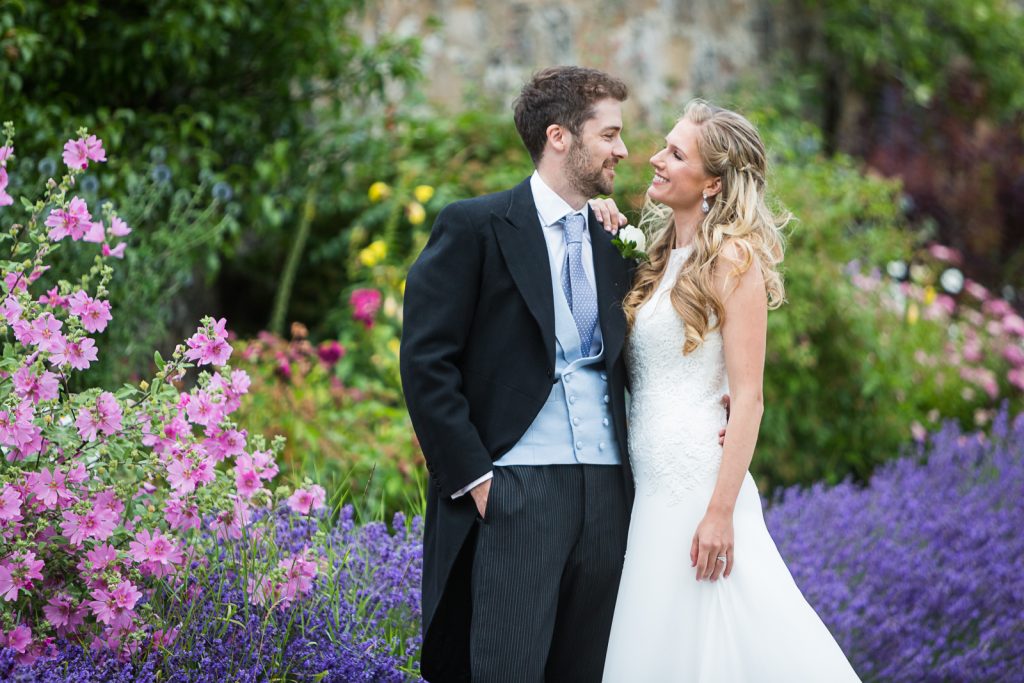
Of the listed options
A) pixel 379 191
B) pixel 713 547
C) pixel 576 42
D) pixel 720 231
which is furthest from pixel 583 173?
pixel 576 42

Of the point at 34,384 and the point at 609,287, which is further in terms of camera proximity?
the point at 609,287

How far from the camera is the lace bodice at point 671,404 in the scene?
8.87 feet

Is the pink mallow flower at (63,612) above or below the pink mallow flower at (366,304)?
below

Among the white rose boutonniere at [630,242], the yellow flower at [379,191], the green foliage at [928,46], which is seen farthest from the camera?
the green foliage at [928,46]

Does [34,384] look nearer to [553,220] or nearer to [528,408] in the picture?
[528,408]

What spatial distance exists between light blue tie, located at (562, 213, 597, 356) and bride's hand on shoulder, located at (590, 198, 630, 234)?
0.50 ft

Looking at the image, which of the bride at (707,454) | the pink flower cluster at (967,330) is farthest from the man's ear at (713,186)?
the pink flower cluster at (967,330)

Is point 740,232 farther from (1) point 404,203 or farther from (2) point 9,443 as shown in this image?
(1) point 404,203

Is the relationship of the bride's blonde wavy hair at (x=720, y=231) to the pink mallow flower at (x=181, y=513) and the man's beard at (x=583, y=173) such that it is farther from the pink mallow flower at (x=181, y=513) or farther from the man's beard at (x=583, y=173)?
the pink mallow flower at (x=181, y=513)

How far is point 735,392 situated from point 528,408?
492 mm

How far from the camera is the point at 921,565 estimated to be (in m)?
3.84

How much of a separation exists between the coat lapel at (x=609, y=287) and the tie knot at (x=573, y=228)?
61mm

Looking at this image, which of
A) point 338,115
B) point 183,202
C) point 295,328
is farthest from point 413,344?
point 338,115

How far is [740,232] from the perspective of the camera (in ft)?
9.02
